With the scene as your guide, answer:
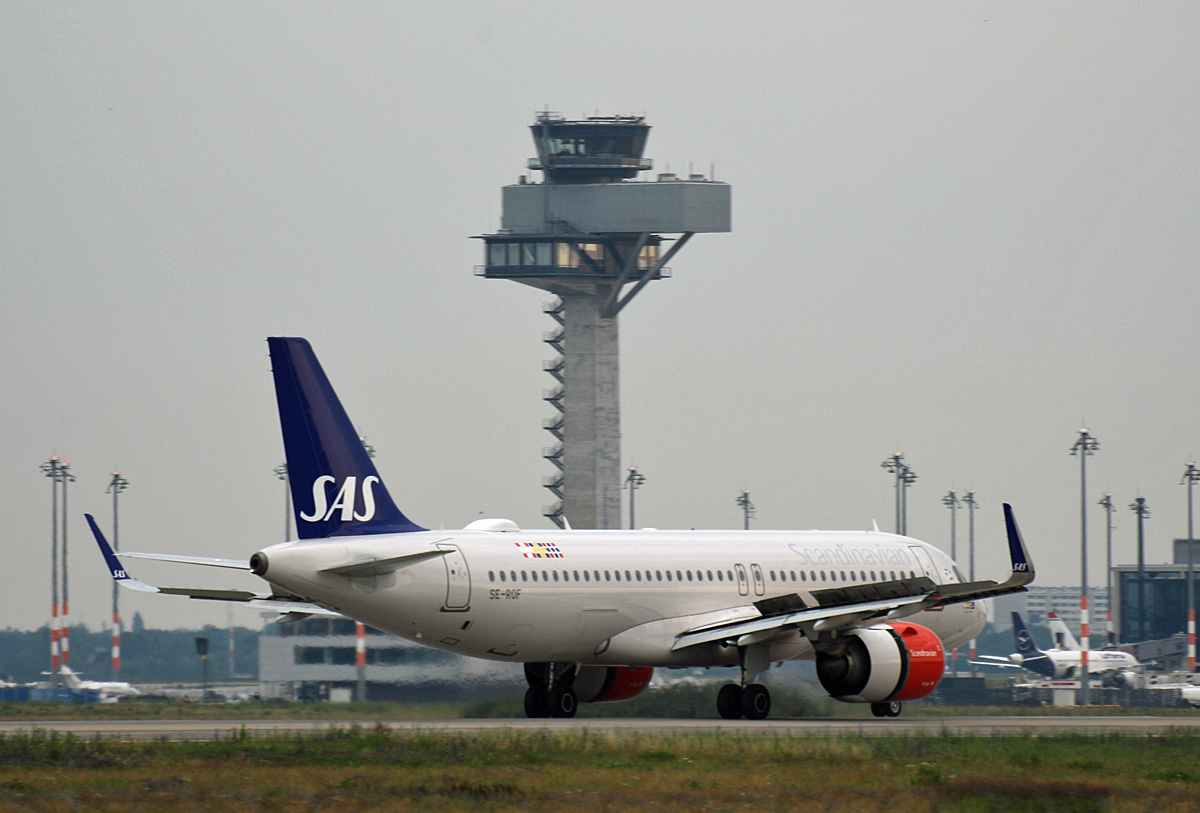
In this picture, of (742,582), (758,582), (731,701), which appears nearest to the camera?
(731,701)

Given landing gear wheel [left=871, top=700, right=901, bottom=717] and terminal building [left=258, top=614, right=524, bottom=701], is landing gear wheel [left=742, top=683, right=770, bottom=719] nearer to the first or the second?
landing gear wheel [left=871, top=700, right=901, bottom=717]

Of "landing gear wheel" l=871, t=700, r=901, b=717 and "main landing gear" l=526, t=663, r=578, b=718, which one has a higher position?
"main landing gear" l=526, t=663, r=578, b=718

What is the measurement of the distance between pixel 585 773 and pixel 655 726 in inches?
435

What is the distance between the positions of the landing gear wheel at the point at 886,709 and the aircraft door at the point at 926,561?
4.18 metres

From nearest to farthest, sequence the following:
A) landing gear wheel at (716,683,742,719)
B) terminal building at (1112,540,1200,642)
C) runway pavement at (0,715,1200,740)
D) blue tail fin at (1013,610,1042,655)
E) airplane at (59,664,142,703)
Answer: runway pavement at (0,715,1200,740)
landing gear wheel at (716,683,742,719)
airplane at (59,664,142,703)
blue tail fin at (1013,610,1042,655)
terminal building at (1112,540,1200,642)

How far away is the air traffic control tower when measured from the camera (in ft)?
367

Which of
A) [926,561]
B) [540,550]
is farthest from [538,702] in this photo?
[926,561]

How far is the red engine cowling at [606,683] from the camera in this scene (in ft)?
125

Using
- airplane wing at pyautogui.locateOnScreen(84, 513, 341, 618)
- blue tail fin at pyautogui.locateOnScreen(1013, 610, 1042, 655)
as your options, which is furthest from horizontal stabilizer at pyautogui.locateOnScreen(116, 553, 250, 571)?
blue tail fin at pyautogui.locateOnScreen(1013, 610, 1042, 655)

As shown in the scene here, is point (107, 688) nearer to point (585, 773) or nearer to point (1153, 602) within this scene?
Result: point (585, 773)

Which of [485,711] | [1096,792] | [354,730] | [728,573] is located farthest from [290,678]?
[1096,792]

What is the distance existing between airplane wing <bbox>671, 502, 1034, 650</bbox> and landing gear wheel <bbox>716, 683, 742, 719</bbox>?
1.36 metres

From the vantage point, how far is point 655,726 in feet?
109

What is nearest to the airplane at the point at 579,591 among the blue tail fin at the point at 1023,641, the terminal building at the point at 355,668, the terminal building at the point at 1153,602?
the terminal building at the point at 355,668
